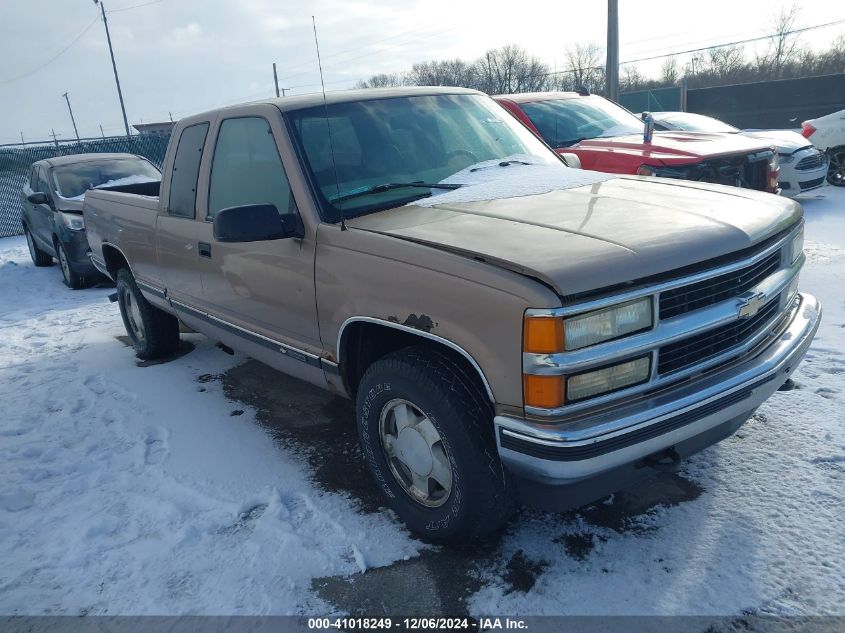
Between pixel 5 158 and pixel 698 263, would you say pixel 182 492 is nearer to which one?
pixel 698 263

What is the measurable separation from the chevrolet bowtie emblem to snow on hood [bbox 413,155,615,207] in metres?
1.12

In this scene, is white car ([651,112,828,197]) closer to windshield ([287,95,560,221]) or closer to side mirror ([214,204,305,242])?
windshield ([287,95,560,221])

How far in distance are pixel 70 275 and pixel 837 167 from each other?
12231 mm

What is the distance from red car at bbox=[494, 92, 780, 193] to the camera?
22.3 ft

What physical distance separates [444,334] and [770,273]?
1.51 m

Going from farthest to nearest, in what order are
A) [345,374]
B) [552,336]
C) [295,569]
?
[345,374]
[295,569]
[552,336]

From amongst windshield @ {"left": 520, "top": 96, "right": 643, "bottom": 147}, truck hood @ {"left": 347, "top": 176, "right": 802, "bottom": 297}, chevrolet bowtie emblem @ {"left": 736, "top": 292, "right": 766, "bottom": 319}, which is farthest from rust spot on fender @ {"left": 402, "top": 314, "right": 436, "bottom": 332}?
windshield @ {"left": 520, "top": 96, "right": 643, "bottom": 147}

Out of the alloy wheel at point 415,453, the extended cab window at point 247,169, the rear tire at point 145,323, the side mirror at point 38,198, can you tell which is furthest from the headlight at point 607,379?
the side mirror at point 38,198

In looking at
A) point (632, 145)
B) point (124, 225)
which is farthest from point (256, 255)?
point (632, 145)

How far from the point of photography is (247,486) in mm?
3404

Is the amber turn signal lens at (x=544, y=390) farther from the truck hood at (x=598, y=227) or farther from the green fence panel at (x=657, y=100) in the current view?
the green fence panel at (x=657, y=100)

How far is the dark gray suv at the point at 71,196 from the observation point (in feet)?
28.5

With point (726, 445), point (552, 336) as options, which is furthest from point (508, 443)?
point (726, 445)

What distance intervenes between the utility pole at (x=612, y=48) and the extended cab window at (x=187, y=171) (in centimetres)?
1365
